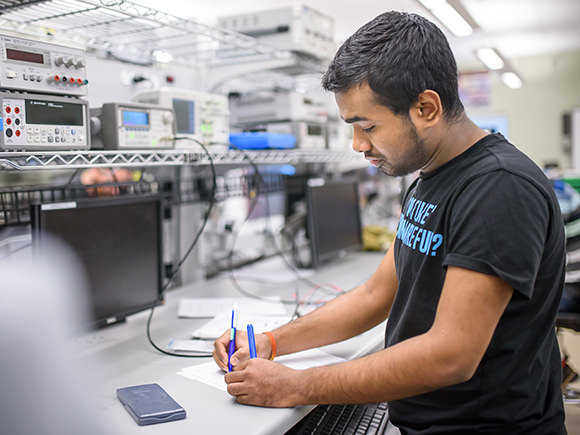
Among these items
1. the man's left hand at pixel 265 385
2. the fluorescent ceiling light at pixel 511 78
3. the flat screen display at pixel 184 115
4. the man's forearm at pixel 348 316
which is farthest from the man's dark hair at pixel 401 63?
the fluorescent ceiling light at pixel 511 78

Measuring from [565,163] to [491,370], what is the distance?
26.9 feet

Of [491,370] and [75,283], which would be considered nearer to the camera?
[491,370]

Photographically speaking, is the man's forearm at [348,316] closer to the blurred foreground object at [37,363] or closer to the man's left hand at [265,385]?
the man's left hand at [265,385]

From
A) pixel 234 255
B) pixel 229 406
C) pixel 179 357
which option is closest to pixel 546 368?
pixel 229 406

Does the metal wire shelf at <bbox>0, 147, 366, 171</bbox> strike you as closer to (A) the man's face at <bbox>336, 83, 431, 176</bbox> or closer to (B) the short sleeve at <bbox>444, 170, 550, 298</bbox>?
(A) the man's face at <bbox>336, 83, 431, 176</bbox>

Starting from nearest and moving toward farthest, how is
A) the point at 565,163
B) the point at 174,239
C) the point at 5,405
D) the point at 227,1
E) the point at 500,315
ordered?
the point at 5,405
the point at 500,315
the point at 174,239
the point at 227,1
the point at 565,163

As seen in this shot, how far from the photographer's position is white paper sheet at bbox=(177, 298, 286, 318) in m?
1.74

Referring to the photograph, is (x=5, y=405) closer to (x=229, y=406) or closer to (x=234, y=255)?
(x=229, y=406)

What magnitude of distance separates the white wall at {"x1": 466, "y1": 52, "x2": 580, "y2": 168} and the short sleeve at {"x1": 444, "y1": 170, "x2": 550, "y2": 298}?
7.73 m

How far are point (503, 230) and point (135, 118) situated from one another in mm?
1034

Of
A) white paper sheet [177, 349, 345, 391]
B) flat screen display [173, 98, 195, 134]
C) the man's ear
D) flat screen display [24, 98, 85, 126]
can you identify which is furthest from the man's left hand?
flat screen display [173, 98, 195, 134]

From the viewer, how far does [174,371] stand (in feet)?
4.17

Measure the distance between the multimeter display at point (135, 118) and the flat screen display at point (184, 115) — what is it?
0.19m

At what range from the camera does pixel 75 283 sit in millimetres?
1417
